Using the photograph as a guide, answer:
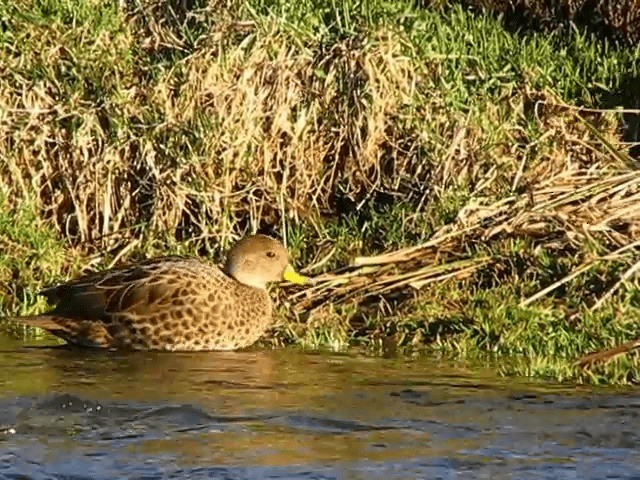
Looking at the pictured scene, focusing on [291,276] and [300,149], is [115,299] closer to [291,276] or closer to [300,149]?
[291,276]

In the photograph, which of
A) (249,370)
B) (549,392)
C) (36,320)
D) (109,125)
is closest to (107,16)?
(109,125)

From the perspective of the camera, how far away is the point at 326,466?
667 centimetres

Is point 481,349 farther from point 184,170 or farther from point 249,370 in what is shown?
point 184,170

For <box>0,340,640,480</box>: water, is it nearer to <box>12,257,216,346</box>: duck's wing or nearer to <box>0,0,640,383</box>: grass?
<box>12,257,216,346</box>: duck's wing

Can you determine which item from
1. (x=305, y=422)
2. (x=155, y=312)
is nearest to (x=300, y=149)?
(x=155, y=312)

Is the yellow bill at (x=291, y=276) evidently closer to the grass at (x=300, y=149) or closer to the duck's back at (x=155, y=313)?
the grass at (x=300, y=149)

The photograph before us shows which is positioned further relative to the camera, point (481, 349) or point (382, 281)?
point (382, 281)

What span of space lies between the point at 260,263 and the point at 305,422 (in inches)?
94.0

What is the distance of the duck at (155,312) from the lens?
362 inches

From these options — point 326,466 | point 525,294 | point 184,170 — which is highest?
point 184,170

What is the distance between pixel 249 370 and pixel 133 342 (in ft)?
2.87

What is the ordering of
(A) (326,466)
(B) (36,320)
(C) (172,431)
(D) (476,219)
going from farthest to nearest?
(D) (476,219), (B) (36,320), (C) (172,431), (A) (326,466)

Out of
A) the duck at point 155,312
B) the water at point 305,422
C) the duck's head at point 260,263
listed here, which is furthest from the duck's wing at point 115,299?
the water at point 305,422

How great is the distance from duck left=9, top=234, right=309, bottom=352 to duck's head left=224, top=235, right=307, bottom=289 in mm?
207
